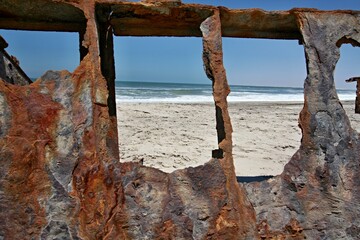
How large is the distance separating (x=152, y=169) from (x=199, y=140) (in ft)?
19.5

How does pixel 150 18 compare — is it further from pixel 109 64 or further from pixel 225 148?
pixel 225 148

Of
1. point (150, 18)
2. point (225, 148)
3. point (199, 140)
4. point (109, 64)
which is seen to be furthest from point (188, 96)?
point (225, 148)

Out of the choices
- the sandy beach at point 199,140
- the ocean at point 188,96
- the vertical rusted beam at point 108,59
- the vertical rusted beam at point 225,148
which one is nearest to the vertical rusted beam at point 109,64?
the vertical rusted beam at point 108,59

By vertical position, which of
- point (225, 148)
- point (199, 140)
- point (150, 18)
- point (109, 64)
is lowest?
point (199, 140)

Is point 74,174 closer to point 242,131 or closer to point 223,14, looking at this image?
point 223,14

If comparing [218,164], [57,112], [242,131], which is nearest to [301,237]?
[218,164]

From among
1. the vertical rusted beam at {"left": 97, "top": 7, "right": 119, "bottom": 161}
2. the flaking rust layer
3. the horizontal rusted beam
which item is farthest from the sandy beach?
the flaking rust layer

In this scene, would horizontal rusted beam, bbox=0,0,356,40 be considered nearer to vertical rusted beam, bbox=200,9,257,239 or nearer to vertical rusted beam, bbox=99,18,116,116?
vertical rusted beam, bbox=99,18,116,116

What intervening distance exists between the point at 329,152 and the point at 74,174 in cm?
167

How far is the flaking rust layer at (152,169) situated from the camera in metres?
1.96

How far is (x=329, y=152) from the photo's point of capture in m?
2.36

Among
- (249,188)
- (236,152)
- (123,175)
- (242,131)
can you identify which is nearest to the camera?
(123,175)

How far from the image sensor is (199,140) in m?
8.12

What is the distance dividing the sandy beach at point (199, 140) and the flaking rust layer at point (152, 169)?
238 cm
